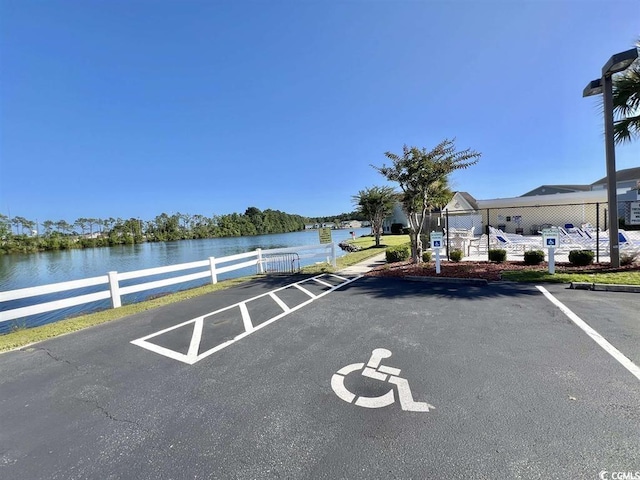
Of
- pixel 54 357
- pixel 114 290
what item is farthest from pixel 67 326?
pixel 54 357

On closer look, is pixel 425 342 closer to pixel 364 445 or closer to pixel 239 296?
pixel 364 445

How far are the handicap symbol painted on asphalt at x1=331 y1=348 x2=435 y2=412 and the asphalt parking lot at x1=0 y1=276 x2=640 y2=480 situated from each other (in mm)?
19

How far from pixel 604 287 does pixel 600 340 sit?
3851mm

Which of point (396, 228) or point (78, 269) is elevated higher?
point (396, 228)

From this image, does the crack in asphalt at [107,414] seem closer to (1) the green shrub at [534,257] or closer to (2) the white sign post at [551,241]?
(2) the white sign post at [551,241]

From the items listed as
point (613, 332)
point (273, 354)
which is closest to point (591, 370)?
point (613, 332)

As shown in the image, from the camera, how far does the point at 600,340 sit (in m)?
3.86

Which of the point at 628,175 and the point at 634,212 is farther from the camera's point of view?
the point at 628,175

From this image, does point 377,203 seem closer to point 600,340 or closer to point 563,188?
point 600,340

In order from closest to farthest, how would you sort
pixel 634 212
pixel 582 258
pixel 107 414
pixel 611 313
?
pixel 107 414
pixel 611 313
pixel 634 212
pixel 582 258

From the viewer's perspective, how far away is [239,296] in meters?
7.89

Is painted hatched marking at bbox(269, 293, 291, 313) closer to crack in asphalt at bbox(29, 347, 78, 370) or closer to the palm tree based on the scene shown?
crack in asphalt at bbox(29, 347, 78, 370)

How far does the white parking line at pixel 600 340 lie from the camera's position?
10.3ft

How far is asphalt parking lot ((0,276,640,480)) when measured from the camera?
6.84ft
